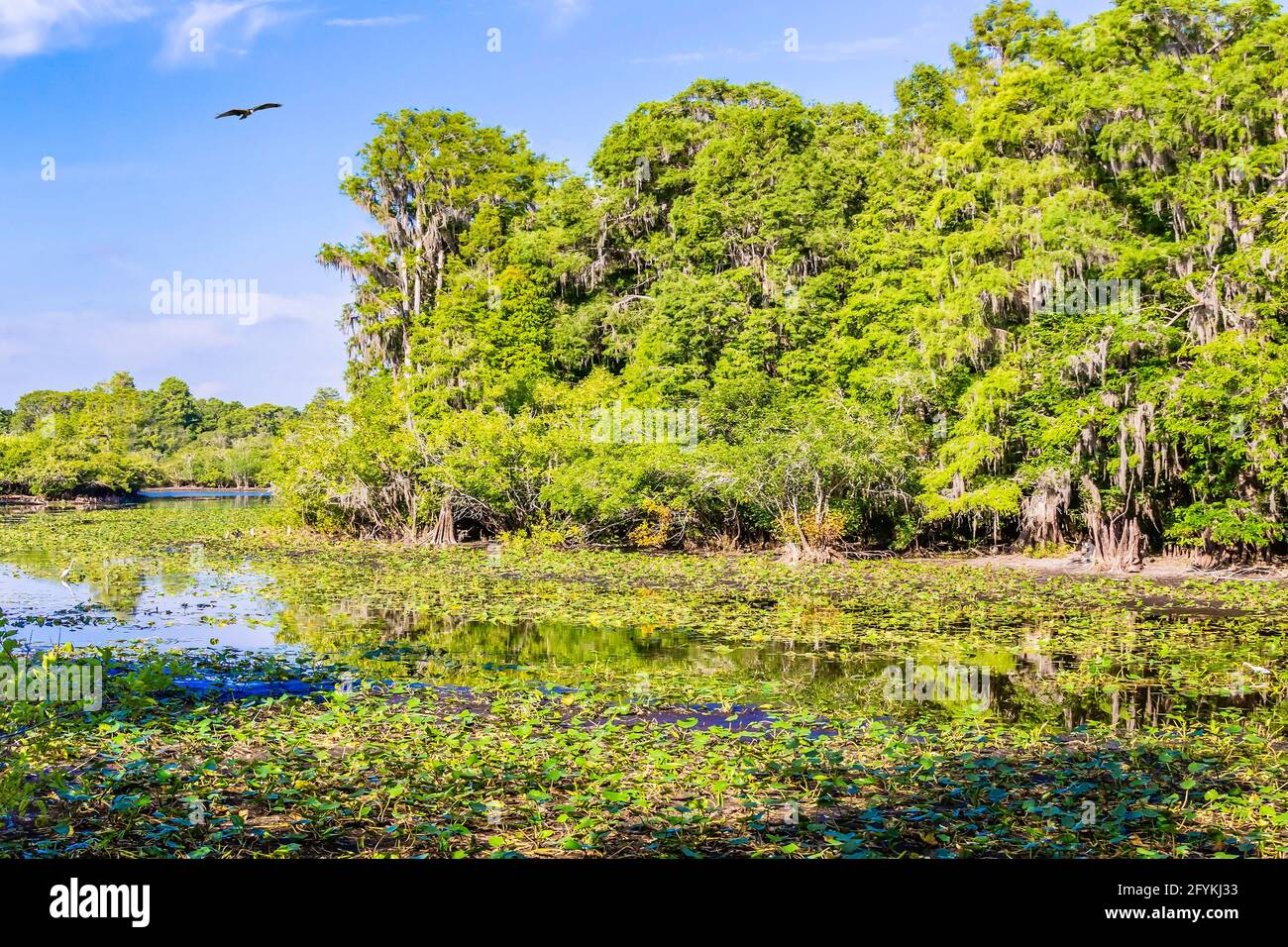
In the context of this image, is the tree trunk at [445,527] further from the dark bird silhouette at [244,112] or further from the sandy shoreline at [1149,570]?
the dark bird silhouette at [244,112]

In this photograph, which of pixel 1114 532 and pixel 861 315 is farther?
pixel 861 315

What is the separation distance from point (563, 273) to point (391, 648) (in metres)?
23.8

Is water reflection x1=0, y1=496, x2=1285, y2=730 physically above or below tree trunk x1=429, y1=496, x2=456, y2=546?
below

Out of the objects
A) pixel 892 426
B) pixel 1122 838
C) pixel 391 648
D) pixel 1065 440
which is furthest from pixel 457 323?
pixel 1122 838

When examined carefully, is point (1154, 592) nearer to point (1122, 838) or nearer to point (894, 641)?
point (894, 641)

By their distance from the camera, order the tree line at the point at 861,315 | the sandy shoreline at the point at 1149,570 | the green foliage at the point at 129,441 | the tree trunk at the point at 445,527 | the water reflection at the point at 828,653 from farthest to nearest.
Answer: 1. the green foliage at the point at 129,441
2. the tree trunk at the point at 445,527
3. the tree line at the point at 861,315
4. the sandy shoreline at the point at 1149,570
5. the water reflection at the point at 828,653

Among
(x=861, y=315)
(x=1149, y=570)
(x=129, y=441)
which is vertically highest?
(x=861, y=315)

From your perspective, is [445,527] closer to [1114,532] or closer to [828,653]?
[1114,532]

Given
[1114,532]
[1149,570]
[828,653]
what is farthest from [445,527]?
[1149,570]

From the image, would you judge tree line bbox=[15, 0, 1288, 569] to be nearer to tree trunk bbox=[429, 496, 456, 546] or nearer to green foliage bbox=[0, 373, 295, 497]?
tree trunk bbox=[429, 496, 456, 546]

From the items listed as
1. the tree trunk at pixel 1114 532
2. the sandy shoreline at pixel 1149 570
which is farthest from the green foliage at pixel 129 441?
the tree trunk at pixel 1114 532

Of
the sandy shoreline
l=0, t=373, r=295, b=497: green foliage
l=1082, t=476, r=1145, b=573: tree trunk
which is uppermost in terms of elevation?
l=0, t=373, r=295, b=497: green foliage

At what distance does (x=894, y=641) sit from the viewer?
42.9ft

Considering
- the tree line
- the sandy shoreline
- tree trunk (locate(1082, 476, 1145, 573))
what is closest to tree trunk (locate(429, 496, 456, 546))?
the tree line
